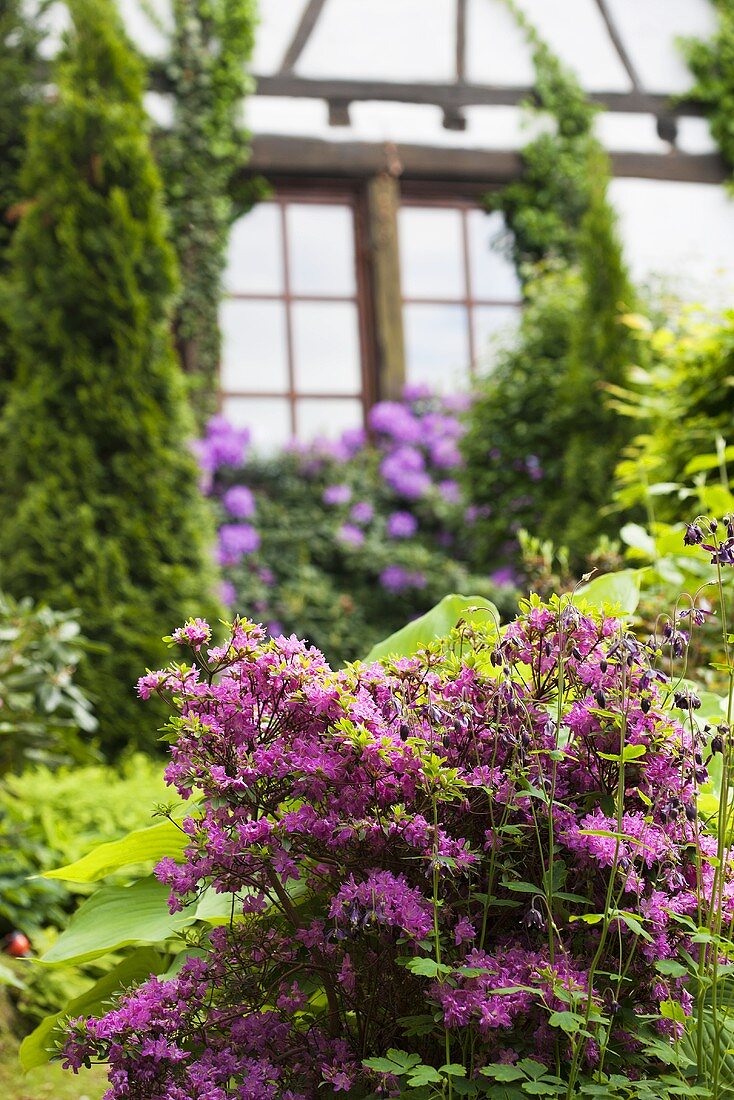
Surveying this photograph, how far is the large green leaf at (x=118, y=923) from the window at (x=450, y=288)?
5.92 meters

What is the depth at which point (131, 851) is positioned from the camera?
146 centimetres

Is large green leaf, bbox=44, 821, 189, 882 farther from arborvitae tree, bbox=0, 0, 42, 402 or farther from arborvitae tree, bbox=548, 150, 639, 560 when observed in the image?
arborvitae tree, bbox=0, 0, 42, 402

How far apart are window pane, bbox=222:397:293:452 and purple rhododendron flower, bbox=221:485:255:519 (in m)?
0.43

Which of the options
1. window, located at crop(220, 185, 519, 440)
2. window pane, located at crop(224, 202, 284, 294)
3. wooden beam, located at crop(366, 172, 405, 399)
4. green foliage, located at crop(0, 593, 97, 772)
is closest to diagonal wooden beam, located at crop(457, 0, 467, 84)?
window, located at crop(220, 185, 519, 440)

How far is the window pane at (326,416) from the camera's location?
704cm

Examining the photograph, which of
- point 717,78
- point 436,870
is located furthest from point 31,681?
point 717,78

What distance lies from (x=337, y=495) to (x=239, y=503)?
563mm

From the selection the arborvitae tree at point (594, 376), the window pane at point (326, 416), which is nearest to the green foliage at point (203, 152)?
the window pane at point (326, 416)

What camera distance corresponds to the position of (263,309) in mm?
7117

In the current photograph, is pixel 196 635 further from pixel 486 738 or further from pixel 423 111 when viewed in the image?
pixel 423 111

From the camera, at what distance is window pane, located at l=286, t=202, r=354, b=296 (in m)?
7.21

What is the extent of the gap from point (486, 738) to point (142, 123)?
4847mm

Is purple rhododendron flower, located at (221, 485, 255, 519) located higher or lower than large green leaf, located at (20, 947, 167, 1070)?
higher

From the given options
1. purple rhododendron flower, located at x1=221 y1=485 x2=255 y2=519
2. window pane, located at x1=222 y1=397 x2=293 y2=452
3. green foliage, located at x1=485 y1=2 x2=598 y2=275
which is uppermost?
green foliage, located at x1=485 y1=2 x2=598 y2=275
